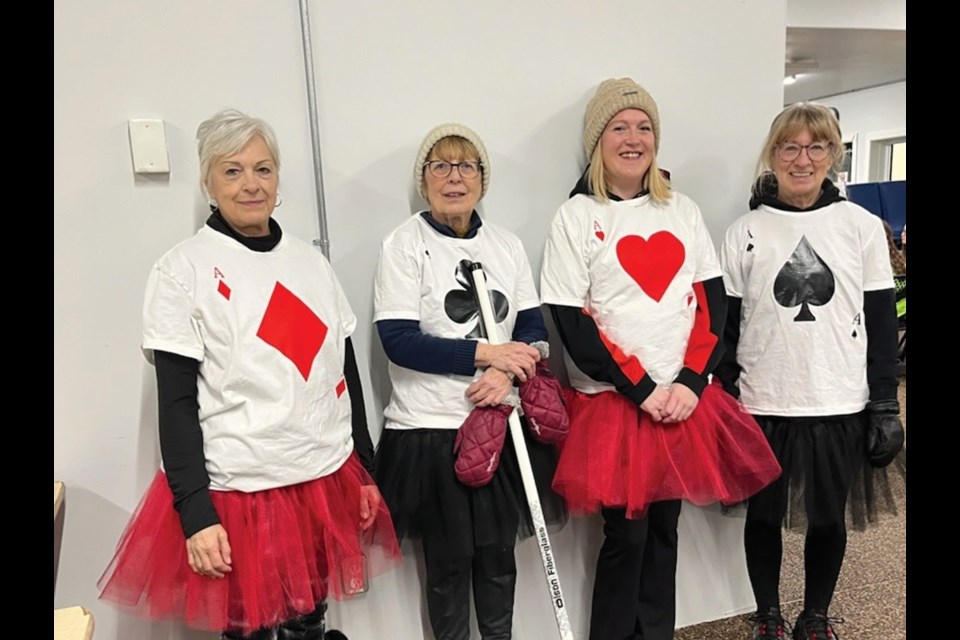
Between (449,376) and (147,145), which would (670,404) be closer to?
(449,376)

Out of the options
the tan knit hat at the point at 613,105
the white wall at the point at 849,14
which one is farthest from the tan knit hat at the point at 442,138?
the white wall at the point at 849,14

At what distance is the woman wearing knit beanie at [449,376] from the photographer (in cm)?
162

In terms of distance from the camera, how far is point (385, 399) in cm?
186

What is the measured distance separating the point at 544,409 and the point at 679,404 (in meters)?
0.36

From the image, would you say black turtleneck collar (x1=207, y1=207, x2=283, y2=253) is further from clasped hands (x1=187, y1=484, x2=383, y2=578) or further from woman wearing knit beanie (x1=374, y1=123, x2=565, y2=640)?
clasped hands (x1=187, y1=484, x2=383, y2=578)

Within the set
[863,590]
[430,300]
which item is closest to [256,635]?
[430,300]

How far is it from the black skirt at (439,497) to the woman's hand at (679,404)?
45 cm

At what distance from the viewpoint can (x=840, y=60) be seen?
6625mm

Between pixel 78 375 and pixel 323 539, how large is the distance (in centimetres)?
74

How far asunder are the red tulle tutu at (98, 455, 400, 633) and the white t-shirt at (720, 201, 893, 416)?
4.11 feet

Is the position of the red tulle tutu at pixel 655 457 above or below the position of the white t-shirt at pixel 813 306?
below

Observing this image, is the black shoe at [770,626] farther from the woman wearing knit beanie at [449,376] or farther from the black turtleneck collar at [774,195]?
the black turtleneck collar at [774,195]

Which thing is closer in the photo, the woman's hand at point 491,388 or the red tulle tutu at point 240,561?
the red tulle tutu at point 240,561

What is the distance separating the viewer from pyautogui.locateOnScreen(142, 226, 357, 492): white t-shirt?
1363 millimetres
